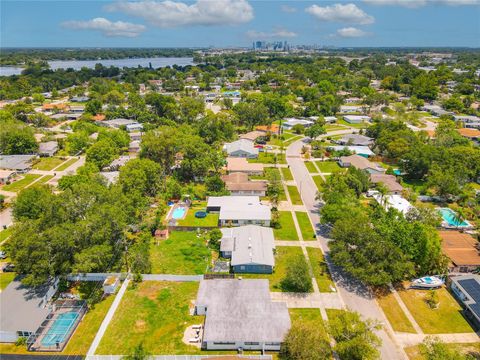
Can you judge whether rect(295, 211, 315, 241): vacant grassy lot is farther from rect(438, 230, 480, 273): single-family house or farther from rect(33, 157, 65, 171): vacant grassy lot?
rect(33, 157, 65, 171): vacant grassy lot

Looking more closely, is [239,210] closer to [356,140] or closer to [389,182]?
[389,182]

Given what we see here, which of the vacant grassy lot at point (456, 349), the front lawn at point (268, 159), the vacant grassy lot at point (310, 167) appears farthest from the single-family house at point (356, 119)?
the vacant grassy lot at point (456, 349)

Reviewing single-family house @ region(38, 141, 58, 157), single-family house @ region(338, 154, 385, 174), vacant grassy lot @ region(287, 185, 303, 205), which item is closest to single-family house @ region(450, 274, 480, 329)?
vacant grassy lot @ region(287, 185, 303, 205)

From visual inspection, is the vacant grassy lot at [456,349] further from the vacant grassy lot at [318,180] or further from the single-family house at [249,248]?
the vacant grassy lot at [318,180]

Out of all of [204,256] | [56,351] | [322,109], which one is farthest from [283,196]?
[322,109]

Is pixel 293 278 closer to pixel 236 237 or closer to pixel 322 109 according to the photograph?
pixel 236 237

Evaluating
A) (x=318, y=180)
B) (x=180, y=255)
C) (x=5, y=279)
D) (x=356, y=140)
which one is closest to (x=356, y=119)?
(x=356, y=140)

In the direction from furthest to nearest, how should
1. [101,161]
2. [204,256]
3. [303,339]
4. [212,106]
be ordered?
[212,106], [101,161], [204,256], [303,339]
